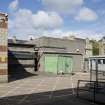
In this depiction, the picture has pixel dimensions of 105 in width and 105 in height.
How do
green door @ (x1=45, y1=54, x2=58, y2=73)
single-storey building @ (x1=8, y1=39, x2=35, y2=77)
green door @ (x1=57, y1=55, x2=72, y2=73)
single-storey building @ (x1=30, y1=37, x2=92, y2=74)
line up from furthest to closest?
green door @ (x1=45, y1=54, x2=58, y2=73), single-storey building @ (x1=30, y1=37, x2=92, y2=74), green door @ (x1=57, y1=55, x2=72, y2=73), single-storey building @ (x1=8, y1=39, x2=35, y2=77)

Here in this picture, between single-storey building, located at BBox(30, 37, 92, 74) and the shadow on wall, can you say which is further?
single-storey building, located at BBox(30, 37, 92, 74)

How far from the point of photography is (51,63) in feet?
129

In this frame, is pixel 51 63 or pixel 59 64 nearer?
pixel 59 64

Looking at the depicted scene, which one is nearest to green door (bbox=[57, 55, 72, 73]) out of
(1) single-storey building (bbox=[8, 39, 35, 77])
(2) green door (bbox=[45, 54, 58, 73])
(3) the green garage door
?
(3) the green garage door

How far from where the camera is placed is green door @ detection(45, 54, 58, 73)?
38969 millimetres

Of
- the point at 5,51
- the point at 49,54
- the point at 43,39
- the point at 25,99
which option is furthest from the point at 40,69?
the point at 25,99

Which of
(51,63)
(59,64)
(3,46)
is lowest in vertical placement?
(59,64)

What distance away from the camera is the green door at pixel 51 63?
3897 cm

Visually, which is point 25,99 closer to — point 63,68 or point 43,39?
point 63,68

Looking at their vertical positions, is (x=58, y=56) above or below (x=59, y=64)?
above

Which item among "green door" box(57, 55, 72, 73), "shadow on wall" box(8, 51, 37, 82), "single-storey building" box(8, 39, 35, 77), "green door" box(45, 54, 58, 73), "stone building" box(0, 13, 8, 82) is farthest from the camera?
"green door" box(45, 54, 58, 73)

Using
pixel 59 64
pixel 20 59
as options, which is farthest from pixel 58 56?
pixel 20 59

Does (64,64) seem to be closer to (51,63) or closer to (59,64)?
(59,64)

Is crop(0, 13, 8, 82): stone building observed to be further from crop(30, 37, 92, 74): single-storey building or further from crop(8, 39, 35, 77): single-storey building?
crop(30, 37, 92, 74): single-storey building
